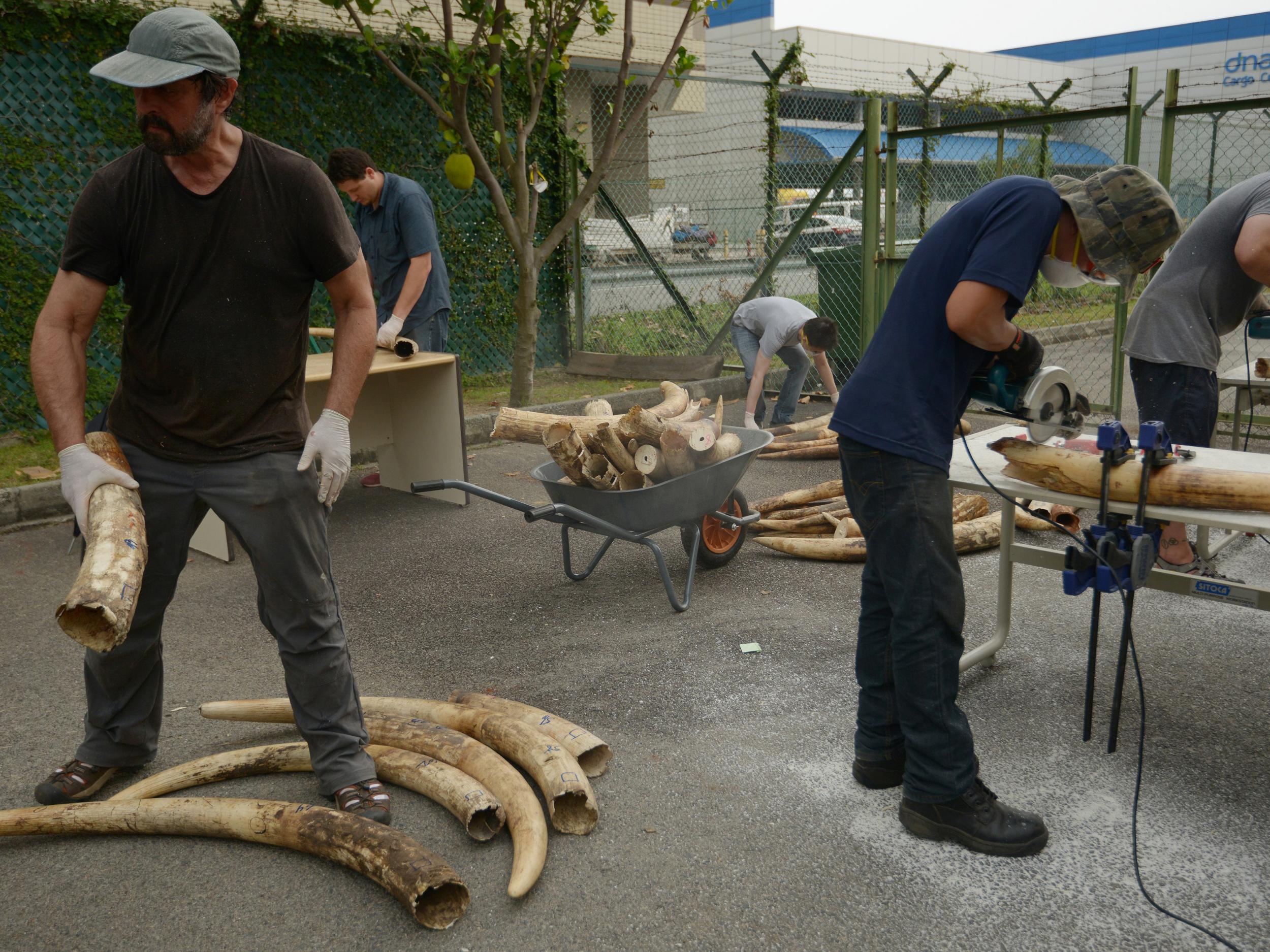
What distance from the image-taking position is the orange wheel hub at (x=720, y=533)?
17.0ft

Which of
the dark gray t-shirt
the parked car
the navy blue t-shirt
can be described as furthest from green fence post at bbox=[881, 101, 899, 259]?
the dark gray t-shirt

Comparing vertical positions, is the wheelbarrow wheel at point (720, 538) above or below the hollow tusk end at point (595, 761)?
above

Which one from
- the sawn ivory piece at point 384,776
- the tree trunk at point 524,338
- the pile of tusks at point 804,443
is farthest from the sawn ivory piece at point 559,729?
the tree trunk at point 524,338

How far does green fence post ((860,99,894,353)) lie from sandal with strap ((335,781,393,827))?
680cm

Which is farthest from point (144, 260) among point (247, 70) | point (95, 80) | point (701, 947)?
point (247, 70)

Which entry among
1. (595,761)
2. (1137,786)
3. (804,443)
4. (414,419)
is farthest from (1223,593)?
(414,419)

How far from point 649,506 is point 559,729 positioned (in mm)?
1445

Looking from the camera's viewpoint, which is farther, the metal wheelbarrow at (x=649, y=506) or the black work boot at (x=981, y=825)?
the metal wheelbarrow at (x=649, y=506)

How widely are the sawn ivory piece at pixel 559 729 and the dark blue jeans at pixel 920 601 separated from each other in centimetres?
95

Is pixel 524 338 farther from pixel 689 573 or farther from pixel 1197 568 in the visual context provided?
pixel 1197 568

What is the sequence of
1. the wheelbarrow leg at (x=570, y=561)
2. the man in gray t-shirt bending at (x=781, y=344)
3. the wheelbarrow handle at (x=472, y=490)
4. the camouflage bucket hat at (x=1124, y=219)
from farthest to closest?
the man in gray t-shirt bending at (x=781, y=344) < the wheelbarrow leg at (x=570, y=561) < the wheelbarrow handle at (x=472, y=490) < the camouflage bucket hat at (x=1124, y=219)

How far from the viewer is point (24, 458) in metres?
7.22

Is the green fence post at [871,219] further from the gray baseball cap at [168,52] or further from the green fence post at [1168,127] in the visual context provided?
the gray baseball cap at [168,52]

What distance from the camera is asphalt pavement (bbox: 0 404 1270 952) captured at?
2.49m
